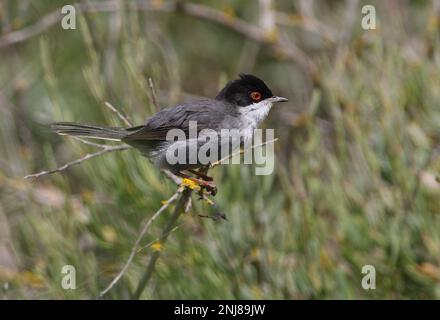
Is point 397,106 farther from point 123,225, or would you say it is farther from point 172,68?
point 123,225

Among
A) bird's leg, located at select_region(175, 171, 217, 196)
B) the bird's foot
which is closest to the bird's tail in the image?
bird's leg, located at select_region(175, 171, 217, 196)

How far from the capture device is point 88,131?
12.1 ft

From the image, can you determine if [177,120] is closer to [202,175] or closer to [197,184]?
[202,175]

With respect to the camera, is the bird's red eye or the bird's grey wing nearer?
the bird's grey wing

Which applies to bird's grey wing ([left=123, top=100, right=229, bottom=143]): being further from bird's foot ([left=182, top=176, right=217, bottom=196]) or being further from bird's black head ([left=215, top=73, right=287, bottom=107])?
bird's foot ([left=182, top=176, right=217, bottom=196])

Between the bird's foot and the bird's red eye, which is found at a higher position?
the bird's red eye

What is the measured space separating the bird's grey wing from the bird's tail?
7cm

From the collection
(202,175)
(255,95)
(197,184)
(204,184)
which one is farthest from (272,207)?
(197,184)

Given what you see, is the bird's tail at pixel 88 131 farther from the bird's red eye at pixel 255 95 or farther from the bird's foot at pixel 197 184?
the bird's red eye at pixel 255 95

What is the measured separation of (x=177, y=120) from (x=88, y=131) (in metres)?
0.43

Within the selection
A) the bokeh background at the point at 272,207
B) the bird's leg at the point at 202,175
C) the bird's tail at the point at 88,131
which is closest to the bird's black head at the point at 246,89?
the bokeh background at the point at 272,207

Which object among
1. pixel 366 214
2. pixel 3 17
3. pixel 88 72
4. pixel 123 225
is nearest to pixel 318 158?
pixel 366 214

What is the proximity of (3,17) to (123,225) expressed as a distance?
2042mm

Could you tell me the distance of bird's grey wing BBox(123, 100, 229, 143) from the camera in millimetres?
3613
